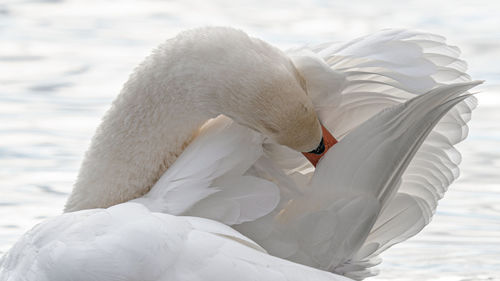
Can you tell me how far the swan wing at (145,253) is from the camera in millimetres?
3633

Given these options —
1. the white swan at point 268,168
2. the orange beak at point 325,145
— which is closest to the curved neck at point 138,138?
the white swan at point 268,168

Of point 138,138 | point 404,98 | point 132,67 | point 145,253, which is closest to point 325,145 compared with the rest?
point 404,98

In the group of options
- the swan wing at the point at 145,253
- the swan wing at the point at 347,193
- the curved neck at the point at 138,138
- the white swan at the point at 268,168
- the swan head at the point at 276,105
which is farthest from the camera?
the curved neck at the point at 138,138

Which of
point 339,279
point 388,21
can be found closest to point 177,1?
point 388,21

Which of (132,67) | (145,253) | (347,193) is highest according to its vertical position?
(145,253)

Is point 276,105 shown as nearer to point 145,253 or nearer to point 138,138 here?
point 138,138

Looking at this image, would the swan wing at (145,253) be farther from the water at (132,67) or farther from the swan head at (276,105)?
the water at (132,67)

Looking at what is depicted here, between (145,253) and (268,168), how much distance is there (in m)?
0.85

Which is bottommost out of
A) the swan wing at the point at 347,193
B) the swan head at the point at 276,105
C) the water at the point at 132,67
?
the water at the point at 132,67

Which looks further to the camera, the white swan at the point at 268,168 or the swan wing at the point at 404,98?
the swan wing at the point at 404,98

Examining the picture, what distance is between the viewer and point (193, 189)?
4.20 metres

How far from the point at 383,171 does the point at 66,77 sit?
19.1 ft

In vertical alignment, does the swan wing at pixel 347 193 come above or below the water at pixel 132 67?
above

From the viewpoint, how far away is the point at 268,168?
14.4 feet
